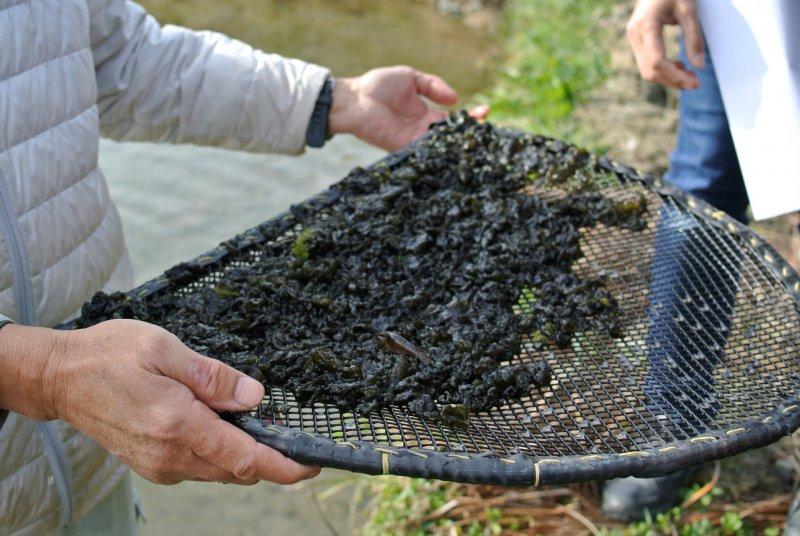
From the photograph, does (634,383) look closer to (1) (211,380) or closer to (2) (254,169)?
(1) (211,380)

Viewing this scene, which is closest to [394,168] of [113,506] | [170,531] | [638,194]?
[638,194]

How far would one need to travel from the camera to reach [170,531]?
3045 mm

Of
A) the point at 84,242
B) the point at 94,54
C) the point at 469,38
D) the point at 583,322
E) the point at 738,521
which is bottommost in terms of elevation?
the point at 469,38

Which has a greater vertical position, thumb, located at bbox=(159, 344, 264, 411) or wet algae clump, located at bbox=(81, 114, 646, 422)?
thumb, located at bbox=(159, 344, 264, 411)

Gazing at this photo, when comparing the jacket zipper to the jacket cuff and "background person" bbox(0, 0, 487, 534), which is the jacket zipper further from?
the jacket cuff

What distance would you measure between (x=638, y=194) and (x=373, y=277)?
772mm

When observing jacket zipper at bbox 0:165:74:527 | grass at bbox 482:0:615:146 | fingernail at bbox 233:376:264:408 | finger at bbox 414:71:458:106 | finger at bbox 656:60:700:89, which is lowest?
grass at bbox 482:0:615:146

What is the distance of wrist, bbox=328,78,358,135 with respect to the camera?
7.39ft

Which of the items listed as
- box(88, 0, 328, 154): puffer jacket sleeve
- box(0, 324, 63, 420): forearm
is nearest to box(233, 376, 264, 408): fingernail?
box(0, 324, 63, 420): forearm

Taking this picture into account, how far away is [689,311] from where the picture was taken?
1.81 metres

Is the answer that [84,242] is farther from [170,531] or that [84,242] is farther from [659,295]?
[170,531]

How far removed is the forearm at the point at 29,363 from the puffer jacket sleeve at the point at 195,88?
2.80 ft

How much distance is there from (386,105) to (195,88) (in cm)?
52

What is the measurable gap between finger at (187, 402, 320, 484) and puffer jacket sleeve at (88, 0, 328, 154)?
1046 mm
